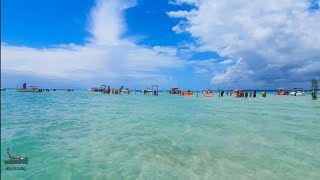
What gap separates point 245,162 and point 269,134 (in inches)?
238

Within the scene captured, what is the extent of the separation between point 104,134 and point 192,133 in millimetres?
4847

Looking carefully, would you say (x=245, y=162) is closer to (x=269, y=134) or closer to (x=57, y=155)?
(x=269, y=134)

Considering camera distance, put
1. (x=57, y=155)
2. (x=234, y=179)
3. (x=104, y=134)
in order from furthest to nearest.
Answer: (x=104, y=134) → (x=57, y=155) → (x=234, y=179)

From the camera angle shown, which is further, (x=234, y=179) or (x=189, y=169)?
(x=189, y=169)

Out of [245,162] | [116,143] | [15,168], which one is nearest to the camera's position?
[15,168]

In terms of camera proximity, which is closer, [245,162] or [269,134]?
[245,162]

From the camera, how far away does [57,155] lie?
9.17 metres

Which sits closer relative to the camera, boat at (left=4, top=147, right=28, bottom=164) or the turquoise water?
the turquoise water

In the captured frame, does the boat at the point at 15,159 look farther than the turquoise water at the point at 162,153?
Yes

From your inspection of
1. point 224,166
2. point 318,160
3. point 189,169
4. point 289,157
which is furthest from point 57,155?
point 318,160

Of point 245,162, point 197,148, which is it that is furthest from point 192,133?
point 245,162

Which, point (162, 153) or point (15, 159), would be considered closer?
point (15, 159)

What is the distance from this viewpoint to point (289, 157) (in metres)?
9.29

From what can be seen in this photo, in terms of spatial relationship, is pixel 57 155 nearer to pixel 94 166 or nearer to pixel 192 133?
pixel 94 166
